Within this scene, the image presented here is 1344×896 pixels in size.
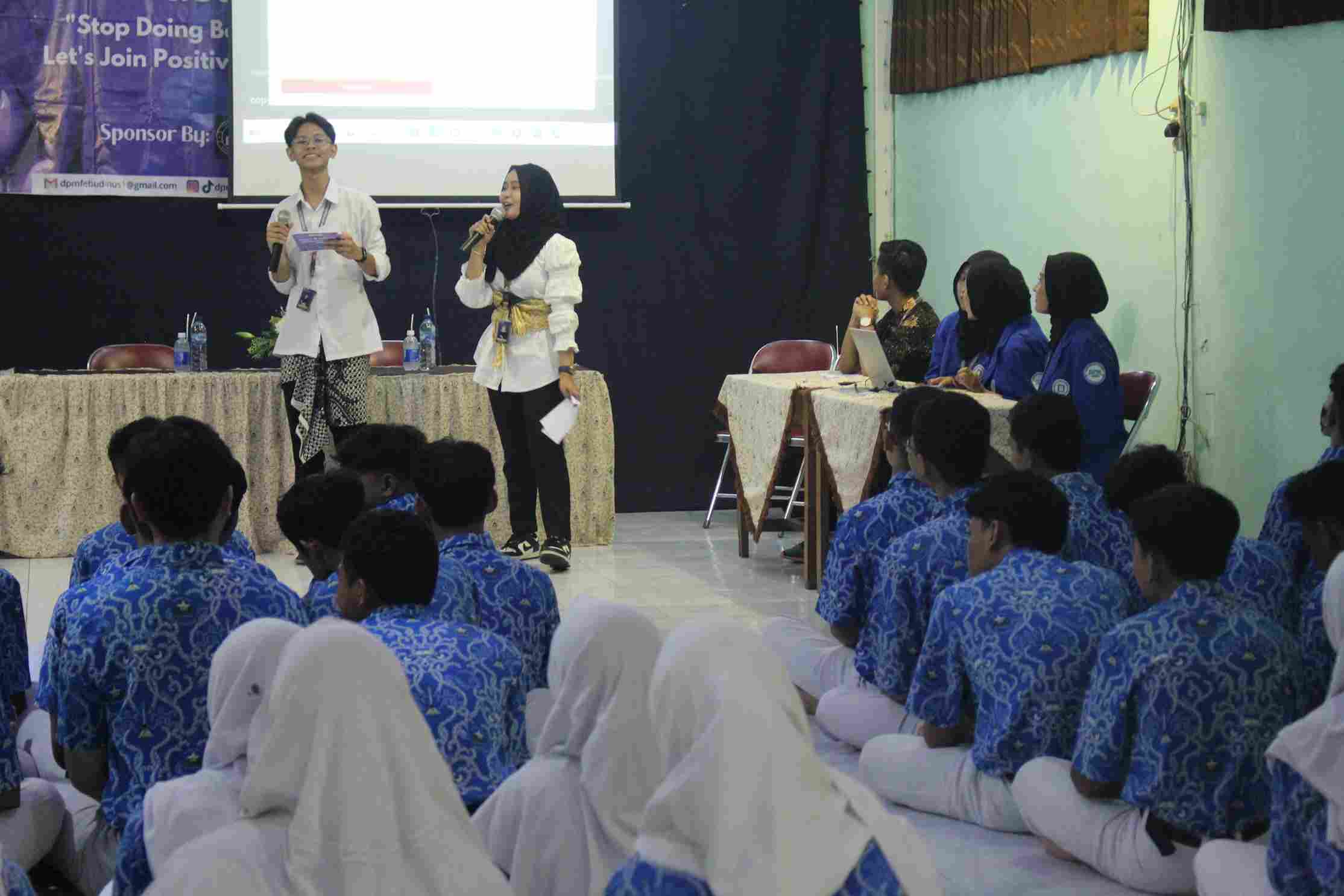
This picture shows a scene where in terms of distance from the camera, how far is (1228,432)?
17.3ft

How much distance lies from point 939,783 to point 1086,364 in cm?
210

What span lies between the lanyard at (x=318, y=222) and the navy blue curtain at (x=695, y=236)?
4.58ft

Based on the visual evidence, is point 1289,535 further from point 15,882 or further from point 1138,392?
point 15,882

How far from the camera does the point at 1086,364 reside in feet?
15.8

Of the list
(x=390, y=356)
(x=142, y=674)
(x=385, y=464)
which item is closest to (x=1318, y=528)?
(x=385, y=464)

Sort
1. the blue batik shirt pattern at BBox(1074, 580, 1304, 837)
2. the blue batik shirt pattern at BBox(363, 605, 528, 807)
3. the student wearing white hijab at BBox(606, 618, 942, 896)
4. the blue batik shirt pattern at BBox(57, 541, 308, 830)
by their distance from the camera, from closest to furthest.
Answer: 1. the student wearing white hijab at BBox(606, 618, 942, 896)
2. the blue batik shirt pattern at BBox(363, 605, 528, 807)
3. the blue batik shirt pattern at BBox(57, 541, 308, 830)
4. the blue batik shirt pattern at BBox(1074, 580, 1304, 837)

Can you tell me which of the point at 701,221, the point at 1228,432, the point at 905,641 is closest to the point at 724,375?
the point at 701,221

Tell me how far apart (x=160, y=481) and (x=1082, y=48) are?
4.53 m

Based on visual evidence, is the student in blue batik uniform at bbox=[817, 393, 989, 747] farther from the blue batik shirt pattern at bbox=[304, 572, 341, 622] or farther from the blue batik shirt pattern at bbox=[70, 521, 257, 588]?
the blue batik shirt pattern at bbox=[70, 521, 257, 588]

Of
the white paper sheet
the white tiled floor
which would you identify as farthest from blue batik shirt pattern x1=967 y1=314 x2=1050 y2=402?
Result: the white paper sheet

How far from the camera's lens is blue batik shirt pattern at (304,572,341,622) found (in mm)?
2850

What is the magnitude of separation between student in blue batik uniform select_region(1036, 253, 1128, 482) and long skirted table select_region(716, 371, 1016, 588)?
0.68 feet

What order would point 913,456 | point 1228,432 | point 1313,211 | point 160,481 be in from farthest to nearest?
point 1228,432, point 1313,211, point 913,456, point 160,481

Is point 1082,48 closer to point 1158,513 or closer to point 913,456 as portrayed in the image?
point 913,456
